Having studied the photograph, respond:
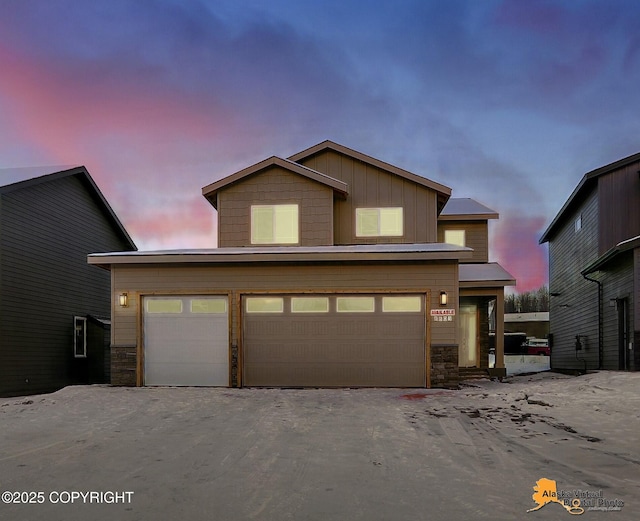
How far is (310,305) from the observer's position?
13.1 metres

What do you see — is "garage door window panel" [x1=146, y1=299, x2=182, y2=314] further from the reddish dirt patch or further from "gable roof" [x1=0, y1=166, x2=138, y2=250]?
the reddish dirt patch

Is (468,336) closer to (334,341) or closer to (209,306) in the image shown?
(334,341)

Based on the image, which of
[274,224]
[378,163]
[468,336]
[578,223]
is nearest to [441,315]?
[274,224]

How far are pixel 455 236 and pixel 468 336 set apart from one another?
13.0ft

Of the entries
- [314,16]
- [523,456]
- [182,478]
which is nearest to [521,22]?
[314,16]

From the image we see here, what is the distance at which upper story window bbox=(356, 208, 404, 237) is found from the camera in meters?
16.1

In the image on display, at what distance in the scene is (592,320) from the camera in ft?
63.2

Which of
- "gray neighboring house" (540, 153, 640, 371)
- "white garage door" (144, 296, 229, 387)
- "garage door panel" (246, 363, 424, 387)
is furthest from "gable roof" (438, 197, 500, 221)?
"white garage door" (144, 296, 229, 387)

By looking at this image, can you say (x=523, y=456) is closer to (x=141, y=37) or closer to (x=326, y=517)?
(x=326, y=517)

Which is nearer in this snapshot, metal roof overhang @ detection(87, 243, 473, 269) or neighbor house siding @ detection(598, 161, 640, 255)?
metal roof overhang @ detection(87, 243, 473, 269)

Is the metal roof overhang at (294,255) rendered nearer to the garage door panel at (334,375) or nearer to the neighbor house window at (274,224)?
the neighbor house window at (274,224)

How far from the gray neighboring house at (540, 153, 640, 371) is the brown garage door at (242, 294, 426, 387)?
6532 mm

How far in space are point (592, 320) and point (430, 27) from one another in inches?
517

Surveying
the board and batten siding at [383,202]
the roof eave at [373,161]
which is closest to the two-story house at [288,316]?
the board and batten siding at [383,202]
